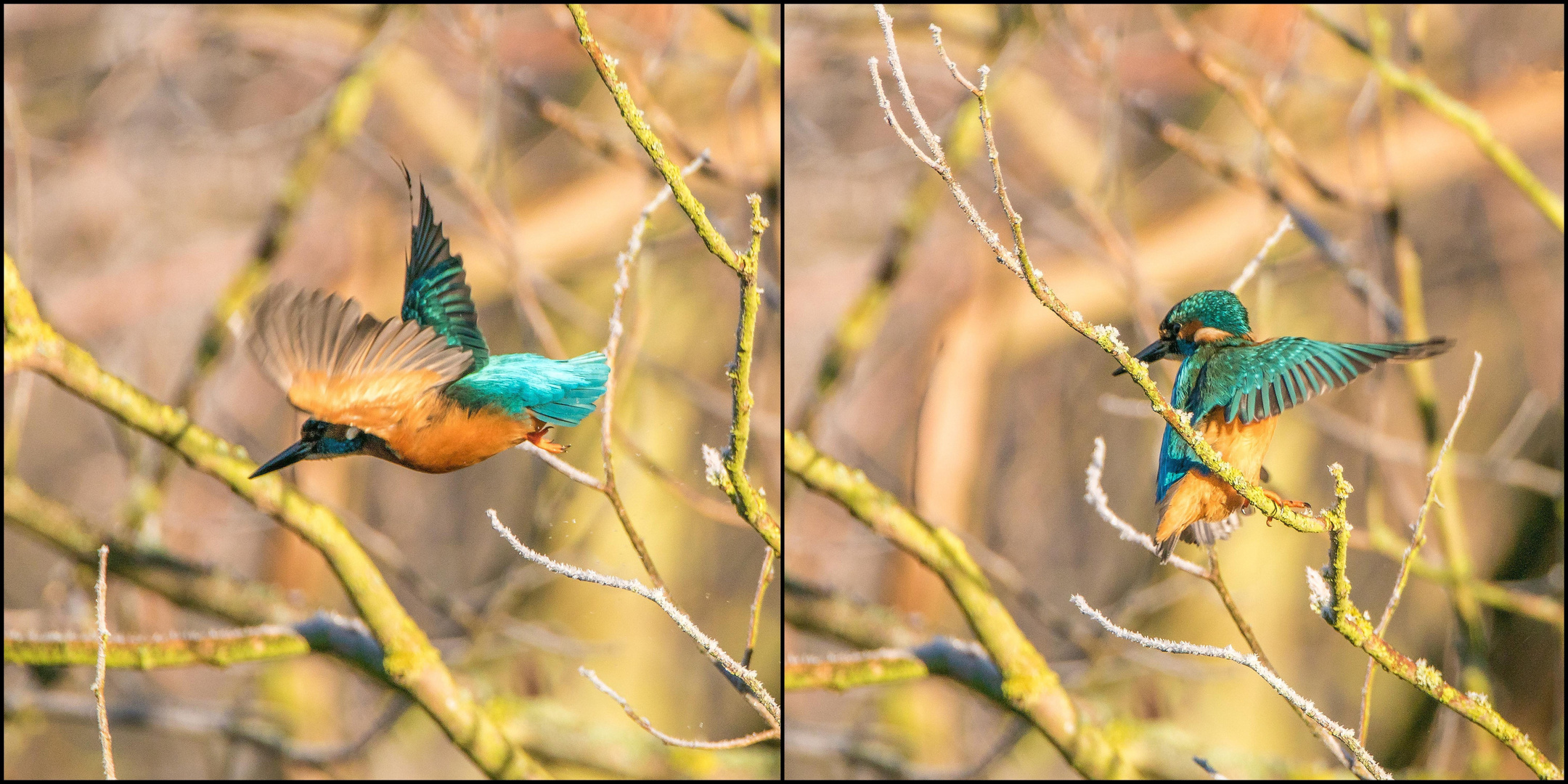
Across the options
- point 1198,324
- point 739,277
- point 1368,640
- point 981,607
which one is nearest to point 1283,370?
point 1198,324

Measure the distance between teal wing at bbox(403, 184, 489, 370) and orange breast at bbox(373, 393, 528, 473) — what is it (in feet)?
0.25

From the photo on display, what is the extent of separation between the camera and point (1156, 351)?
1570 mm

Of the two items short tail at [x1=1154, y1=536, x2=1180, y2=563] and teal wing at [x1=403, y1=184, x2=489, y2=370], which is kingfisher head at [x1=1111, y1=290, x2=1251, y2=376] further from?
teal wing at [x1=403, y1=184, x2=489, y2=370]

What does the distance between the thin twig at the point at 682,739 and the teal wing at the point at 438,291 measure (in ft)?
1.71

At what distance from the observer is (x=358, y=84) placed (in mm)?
1741

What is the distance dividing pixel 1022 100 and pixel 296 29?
1141 millimetres

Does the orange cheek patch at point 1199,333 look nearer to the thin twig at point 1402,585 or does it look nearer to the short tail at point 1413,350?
the short tail at point 1413,350

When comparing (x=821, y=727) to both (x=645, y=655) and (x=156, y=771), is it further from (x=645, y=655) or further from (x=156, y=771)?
(x=156, y=771)

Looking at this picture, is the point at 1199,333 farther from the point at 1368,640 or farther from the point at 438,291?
the point at 438,291

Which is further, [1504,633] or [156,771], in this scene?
[156,771]

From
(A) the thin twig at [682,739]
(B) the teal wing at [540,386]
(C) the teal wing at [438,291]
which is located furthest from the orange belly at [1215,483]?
(C) the teal wing at [438,291]

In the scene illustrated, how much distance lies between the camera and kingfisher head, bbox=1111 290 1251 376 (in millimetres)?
1524

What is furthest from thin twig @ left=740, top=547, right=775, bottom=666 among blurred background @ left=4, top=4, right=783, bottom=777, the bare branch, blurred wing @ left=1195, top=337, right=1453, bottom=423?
blurred wing @ left=1195, top=337, right=1453, bottom=423

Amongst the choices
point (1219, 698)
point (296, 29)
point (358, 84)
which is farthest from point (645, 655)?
point (296, 29)
